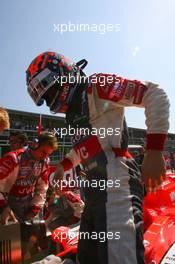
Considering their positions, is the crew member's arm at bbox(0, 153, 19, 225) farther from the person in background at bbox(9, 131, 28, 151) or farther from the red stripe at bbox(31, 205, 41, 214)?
the person in background at bbox(9, 131, 28, 151)

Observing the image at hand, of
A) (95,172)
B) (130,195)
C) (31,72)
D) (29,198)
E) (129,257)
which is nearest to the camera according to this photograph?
(129,257)

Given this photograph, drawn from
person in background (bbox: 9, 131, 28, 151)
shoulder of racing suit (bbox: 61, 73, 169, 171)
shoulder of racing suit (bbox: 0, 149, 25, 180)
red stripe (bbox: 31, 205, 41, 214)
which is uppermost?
shoulder of racing suit (bbox: 61, 73, 169, 171)

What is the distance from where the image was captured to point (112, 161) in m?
1.78

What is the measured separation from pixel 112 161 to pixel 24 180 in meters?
2.10

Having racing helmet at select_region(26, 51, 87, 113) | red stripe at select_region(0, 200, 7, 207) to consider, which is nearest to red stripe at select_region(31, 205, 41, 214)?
red stripe at select_region(0, 200, 7, 207)

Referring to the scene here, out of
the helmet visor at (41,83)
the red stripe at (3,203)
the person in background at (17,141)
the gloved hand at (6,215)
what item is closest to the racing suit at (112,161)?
the helmet visor at (41,83)

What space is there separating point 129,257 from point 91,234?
359 millimetres

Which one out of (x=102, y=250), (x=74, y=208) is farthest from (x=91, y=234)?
(x=74, y=208)

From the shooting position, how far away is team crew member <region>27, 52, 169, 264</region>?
5.29 feet

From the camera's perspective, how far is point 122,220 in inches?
63.9

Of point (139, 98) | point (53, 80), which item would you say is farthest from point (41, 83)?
point (139, 98)

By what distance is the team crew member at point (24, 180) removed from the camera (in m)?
3.49

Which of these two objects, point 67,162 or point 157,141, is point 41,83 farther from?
point 157,141

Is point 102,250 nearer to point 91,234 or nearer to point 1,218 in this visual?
point 91,234
